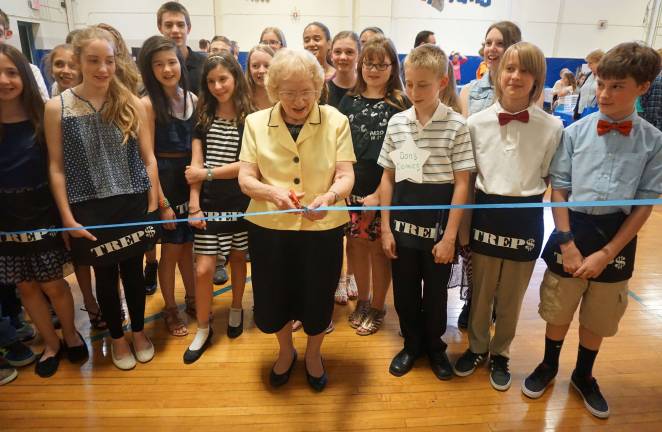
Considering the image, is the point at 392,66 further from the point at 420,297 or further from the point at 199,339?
the point at 199,339

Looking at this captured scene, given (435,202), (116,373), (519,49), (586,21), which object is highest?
(586,21)

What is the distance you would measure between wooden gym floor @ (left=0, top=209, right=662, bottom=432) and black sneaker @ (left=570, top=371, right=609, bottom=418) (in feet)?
0.15

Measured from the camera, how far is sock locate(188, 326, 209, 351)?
8.33ft

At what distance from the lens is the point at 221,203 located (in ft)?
8.16

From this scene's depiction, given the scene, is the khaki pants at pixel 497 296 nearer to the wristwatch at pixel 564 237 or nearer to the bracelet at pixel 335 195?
the wristwatch at pixel 564 237

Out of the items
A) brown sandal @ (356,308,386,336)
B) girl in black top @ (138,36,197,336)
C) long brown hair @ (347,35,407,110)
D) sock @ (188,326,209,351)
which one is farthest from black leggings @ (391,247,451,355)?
girl in black top @ (138,36,197,336)

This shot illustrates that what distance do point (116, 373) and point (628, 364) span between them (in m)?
2.97

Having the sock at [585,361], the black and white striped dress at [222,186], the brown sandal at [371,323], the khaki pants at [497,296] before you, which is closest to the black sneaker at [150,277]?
the black and white striped dress at [222,186]

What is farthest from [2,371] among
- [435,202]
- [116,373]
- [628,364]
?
[628,364]

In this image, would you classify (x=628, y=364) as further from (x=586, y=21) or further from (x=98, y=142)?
(x=586, y=21)

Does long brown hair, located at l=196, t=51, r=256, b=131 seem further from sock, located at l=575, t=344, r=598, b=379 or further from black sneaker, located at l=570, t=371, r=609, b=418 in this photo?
black sneaker, located at l=570, t=371, r=609, b=418

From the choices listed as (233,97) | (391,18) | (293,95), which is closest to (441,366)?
(293,95)

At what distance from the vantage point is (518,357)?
2.58 m

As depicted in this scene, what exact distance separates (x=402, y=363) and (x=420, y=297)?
1.29 feet
